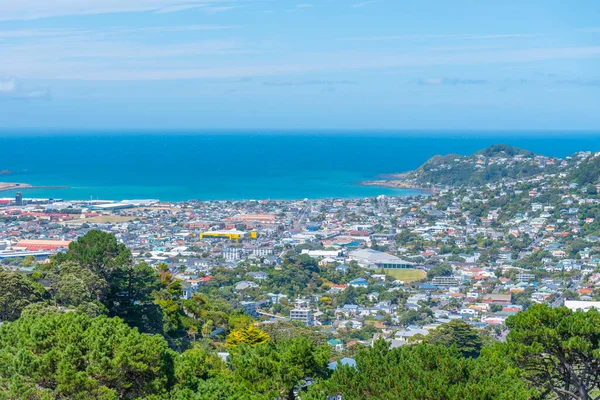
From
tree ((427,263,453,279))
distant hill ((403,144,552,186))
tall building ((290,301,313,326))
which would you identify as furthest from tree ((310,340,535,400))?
distant hill ((403,144,552,186))

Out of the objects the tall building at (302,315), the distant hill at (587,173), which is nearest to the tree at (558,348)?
the tall building at (302,315)

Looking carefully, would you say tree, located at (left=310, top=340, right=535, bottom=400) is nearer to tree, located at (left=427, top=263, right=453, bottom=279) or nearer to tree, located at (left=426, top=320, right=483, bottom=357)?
tree, located at (left=426, top=320, right=483, bottom=357)

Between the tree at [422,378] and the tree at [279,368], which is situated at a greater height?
the tree at [422,378]

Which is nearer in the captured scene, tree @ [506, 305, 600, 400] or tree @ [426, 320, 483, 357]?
tree @ [506, 305, 600, 400]

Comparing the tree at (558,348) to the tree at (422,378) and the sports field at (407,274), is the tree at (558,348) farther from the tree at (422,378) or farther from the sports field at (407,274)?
the sports field at (407,274)

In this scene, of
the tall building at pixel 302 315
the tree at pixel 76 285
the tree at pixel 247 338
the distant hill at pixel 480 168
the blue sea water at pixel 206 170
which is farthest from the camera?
the distant hill at pixel 480 168

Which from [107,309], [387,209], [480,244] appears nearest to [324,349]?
[107,309]

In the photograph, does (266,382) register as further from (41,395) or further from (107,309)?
(107,309)
